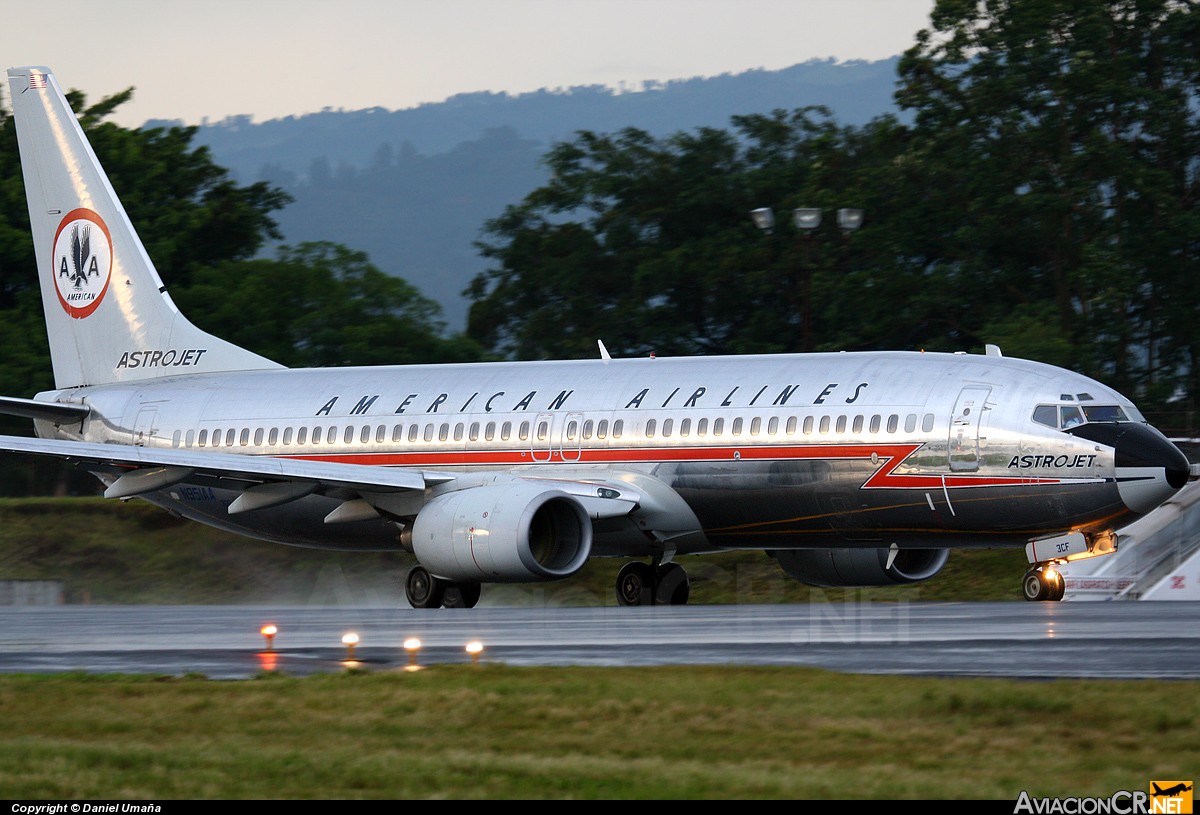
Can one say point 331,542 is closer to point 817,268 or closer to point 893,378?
point 893,378

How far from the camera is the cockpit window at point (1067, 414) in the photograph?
2498 centimetres

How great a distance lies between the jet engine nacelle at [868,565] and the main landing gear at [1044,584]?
2921mm

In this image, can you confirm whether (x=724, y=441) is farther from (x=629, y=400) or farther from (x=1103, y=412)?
(x=1103, y=412)

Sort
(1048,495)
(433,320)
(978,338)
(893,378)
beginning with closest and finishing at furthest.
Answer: (1048,495) < (893,378) < (978,338) < (433,320)

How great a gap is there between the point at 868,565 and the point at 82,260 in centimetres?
1622

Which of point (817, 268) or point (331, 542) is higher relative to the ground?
point (817, 268)

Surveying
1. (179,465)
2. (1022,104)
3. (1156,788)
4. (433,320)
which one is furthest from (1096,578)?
(433,320)

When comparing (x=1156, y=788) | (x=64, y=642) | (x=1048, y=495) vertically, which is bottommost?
(x=1156, y=788)

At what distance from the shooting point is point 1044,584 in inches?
1023

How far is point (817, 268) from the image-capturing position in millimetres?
64188

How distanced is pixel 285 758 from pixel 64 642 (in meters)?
10.2

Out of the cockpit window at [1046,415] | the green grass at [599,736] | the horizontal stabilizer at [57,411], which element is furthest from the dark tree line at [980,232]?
the green grass at [599,736]

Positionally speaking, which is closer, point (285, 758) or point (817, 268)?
point (285, 758)

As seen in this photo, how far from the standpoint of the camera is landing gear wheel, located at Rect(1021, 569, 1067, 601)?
85.1 feet
